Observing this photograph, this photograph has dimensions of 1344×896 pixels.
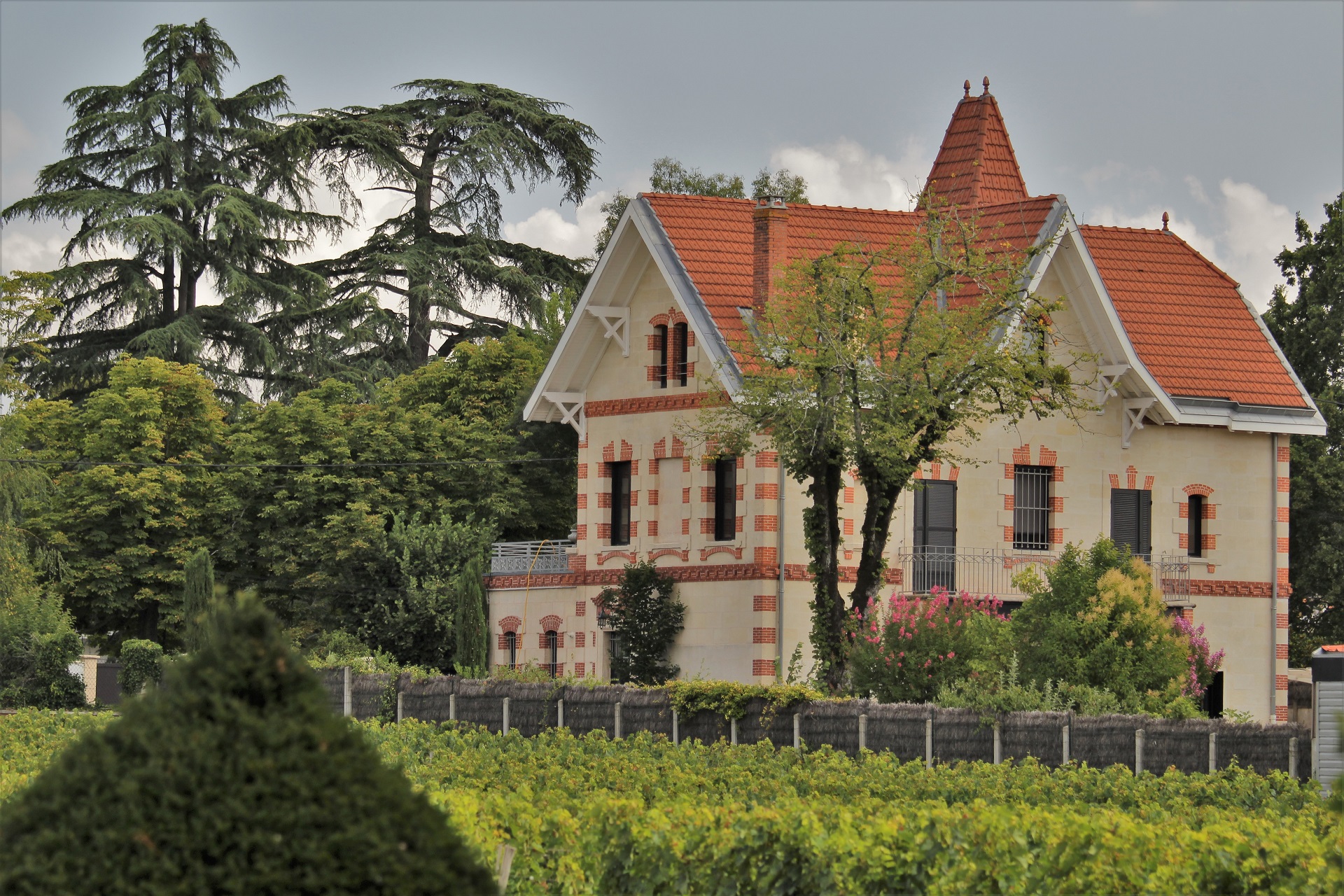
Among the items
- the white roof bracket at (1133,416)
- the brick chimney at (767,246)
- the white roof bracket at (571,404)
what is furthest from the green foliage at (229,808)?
the white roof bracket at (571,404)

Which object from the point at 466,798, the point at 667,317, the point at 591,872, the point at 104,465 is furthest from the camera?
the point at 104,465

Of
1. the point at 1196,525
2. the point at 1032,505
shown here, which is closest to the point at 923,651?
the point at 1032,505

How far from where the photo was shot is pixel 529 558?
43.4 m

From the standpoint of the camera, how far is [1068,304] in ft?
127

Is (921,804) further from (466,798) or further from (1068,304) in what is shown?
(1068,304)

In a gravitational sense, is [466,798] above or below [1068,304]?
below

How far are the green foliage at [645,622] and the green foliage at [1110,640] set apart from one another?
1169 centimetres

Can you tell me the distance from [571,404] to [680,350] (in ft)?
12.2

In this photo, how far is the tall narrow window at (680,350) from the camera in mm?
38562

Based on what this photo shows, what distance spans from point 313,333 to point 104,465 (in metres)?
8.91

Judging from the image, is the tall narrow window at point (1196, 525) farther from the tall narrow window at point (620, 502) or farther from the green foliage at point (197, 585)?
the green foliage at point (197, 585)

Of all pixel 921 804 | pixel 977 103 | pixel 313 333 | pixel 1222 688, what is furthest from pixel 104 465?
pixel 921 804

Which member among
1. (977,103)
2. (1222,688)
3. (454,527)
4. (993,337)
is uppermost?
(977,103)

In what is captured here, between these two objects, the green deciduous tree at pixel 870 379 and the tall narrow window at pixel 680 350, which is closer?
the green deciduous tree at pixel 870 379
